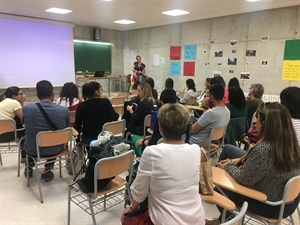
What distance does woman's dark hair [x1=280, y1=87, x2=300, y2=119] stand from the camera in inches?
95.3

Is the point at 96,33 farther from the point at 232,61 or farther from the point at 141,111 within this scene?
the point at 141,111

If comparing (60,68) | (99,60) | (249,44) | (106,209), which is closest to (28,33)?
(60,68)

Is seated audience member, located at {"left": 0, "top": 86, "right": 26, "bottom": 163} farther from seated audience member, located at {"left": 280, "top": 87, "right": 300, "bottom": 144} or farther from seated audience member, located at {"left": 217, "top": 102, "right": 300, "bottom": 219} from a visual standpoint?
seated audience member, located at {"left": 280, "top": 87, "right": 300, "bottom": 144}

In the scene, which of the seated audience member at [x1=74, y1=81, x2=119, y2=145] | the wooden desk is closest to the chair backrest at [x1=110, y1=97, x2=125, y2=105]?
the seated audience member at [x1=74, y1=81, x2=119, y2=145]

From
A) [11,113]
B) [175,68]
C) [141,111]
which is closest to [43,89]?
[11,113]

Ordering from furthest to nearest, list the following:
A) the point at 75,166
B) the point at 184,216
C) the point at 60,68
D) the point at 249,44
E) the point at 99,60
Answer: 1. the point at 99,60
2. the point at 60,68
3. the point at 249,44
4. the point at 75,166
5. the point at 184,216

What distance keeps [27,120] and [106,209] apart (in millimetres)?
1297

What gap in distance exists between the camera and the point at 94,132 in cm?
310

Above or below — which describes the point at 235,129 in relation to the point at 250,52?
below

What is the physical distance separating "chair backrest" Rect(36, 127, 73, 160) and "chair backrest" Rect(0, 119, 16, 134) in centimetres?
89

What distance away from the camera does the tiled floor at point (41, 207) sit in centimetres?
238

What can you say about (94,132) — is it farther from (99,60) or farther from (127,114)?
(99,60)

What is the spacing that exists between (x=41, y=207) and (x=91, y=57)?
28.8 ft

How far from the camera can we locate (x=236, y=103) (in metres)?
3.47
